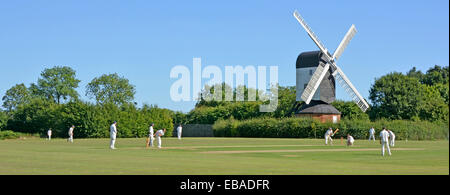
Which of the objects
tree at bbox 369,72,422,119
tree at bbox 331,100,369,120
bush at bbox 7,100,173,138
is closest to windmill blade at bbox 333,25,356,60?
tree at bbox 331,100,369,120

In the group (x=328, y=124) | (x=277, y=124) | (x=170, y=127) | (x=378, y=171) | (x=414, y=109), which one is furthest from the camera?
(x=414, y=109)

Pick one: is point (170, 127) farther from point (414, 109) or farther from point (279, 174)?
point (279, 174)

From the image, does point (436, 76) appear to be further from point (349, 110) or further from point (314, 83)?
point (314, 83)

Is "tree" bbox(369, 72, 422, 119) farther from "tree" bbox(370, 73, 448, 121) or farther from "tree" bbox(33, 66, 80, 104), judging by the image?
"tree" bbox(33, 66, 80, 104)

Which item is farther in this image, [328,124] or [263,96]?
[263,96]

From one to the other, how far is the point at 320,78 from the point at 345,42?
6177 mm

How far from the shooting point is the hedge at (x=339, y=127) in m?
73.5

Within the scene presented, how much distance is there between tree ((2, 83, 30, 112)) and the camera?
120 metres

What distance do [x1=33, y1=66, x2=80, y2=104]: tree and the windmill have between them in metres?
52.7

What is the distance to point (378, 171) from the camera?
21.4 metres

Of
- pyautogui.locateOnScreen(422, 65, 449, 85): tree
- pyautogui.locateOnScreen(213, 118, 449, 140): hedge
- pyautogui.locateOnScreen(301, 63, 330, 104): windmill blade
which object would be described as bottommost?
pyautogui.locateOnScreen(213, 118, 449, 140): hedge
